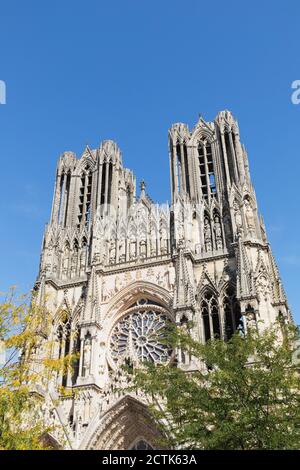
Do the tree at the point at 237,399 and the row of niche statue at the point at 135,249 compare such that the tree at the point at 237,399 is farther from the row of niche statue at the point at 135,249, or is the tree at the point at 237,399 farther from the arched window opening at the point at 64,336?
the row of niche statue at the point at 135,249

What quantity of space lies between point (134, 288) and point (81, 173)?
10.6m

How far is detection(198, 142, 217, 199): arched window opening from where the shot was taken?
2853cm

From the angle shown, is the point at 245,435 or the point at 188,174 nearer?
the point at 245,435

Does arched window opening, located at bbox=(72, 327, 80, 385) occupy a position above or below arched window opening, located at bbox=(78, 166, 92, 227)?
below

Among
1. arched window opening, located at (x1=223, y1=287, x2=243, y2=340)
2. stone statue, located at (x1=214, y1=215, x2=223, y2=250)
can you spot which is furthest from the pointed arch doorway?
stone statue, located at (x1=214, y1=215, x2=223, y2=250)

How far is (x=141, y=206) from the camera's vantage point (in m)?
28.8

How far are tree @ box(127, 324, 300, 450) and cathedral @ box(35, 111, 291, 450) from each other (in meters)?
5.87

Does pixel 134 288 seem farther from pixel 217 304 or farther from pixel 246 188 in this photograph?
pixel 246 188

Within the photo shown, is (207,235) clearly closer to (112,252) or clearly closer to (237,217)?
(237,217)

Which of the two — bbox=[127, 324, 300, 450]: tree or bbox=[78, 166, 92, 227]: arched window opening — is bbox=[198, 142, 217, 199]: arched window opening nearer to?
bbox=[78, 166, 92, 227]: arched window opening

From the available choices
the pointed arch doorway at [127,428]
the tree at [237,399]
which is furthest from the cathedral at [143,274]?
the tree at [237,399]

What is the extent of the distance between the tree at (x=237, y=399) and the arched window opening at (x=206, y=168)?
1425cm

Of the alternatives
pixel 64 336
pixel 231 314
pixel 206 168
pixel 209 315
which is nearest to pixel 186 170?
pixel 206 168
